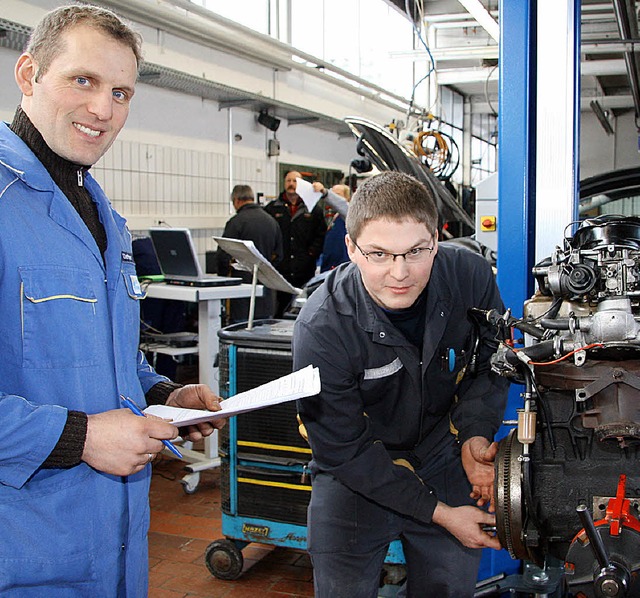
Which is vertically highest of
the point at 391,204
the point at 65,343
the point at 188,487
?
the point at 391,204

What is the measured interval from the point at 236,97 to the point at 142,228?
1894 mm

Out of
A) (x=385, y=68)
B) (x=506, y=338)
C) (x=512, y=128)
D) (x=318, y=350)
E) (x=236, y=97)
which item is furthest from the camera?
(x=385, y=68)

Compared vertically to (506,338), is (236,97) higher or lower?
higher

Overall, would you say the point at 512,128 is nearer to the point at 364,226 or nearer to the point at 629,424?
the point at 364,226

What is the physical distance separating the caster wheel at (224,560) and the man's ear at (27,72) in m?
2.00

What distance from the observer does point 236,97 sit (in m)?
7.06

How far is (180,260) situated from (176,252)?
0.05m

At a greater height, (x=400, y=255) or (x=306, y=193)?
(x=306, y=193)

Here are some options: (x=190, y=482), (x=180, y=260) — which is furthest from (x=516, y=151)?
(x=180, y=260)

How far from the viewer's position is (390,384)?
5.51ft

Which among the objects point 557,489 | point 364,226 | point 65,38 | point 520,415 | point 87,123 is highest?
point 65,38

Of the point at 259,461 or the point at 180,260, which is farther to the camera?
the point at 180,260

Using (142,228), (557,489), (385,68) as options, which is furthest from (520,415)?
(385,68)

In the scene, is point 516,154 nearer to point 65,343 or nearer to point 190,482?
point 65,343
